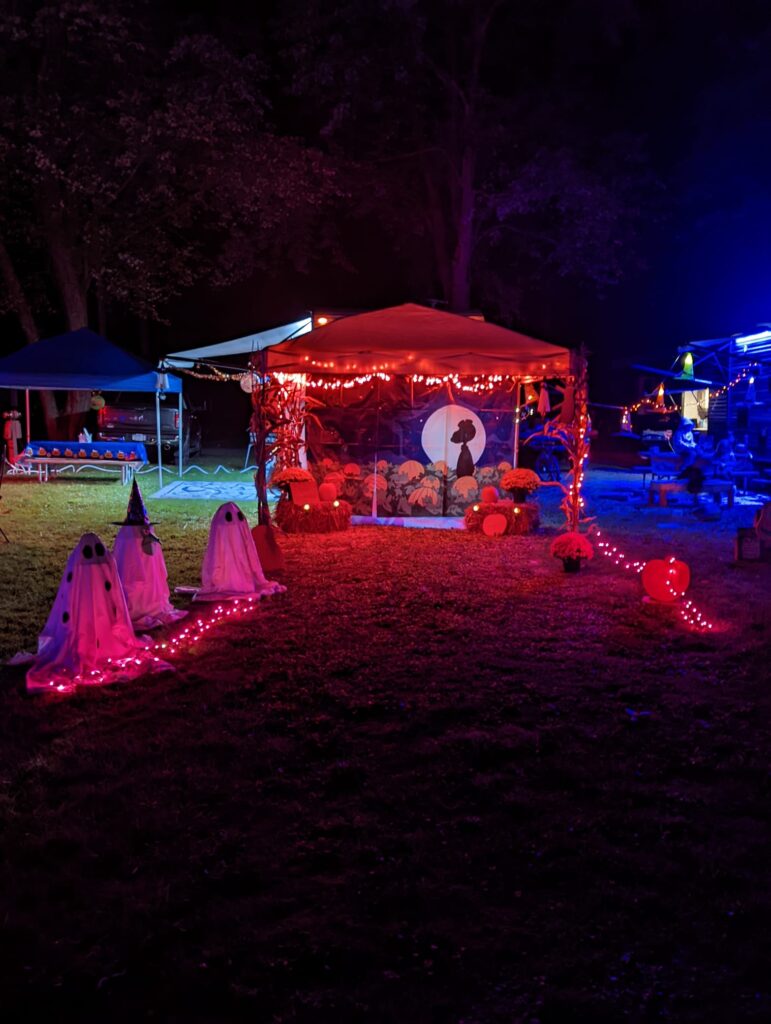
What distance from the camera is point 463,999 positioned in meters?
2.54

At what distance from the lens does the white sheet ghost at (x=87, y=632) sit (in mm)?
5293

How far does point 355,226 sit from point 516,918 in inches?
1049

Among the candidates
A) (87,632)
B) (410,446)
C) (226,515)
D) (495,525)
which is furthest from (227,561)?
(410,446)

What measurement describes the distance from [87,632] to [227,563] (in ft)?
6.82

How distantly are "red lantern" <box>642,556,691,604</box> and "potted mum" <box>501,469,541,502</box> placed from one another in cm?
400

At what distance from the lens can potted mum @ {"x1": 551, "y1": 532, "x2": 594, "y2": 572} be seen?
8.65 m

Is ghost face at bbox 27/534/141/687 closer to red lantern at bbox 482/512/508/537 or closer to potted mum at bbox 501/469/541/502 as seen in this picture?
red lantern at bbox 482/512/508/537

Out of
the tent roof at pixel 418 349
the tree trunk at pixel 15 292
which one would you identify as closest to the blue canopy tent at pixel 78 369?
the tree trunk at pixel 15 292

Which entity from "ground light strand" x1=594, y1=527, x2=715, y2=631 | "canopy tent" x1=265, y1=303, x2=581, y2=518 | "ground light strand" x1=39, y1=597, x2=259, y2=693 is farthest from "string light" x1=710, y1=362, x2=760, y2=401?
"ground light strand" x1=39, y1=597, x2=259, y2=693

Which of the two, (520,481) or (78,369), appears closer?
(520,481)

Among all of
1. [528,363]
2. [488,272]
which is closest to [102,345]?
[528,363]

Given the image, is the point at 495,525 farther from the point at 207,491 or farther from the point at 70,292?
the point at 70,292

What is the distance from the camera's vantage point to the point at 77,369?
15.9 metres

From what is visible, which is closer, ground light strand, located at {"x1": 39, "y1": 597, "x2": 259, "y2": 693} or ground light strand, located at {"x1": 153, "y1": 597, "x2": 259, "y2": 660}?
ground light strand, located at {"x1": 39, "y1": 597, "x2": 259, "y2": 693}
